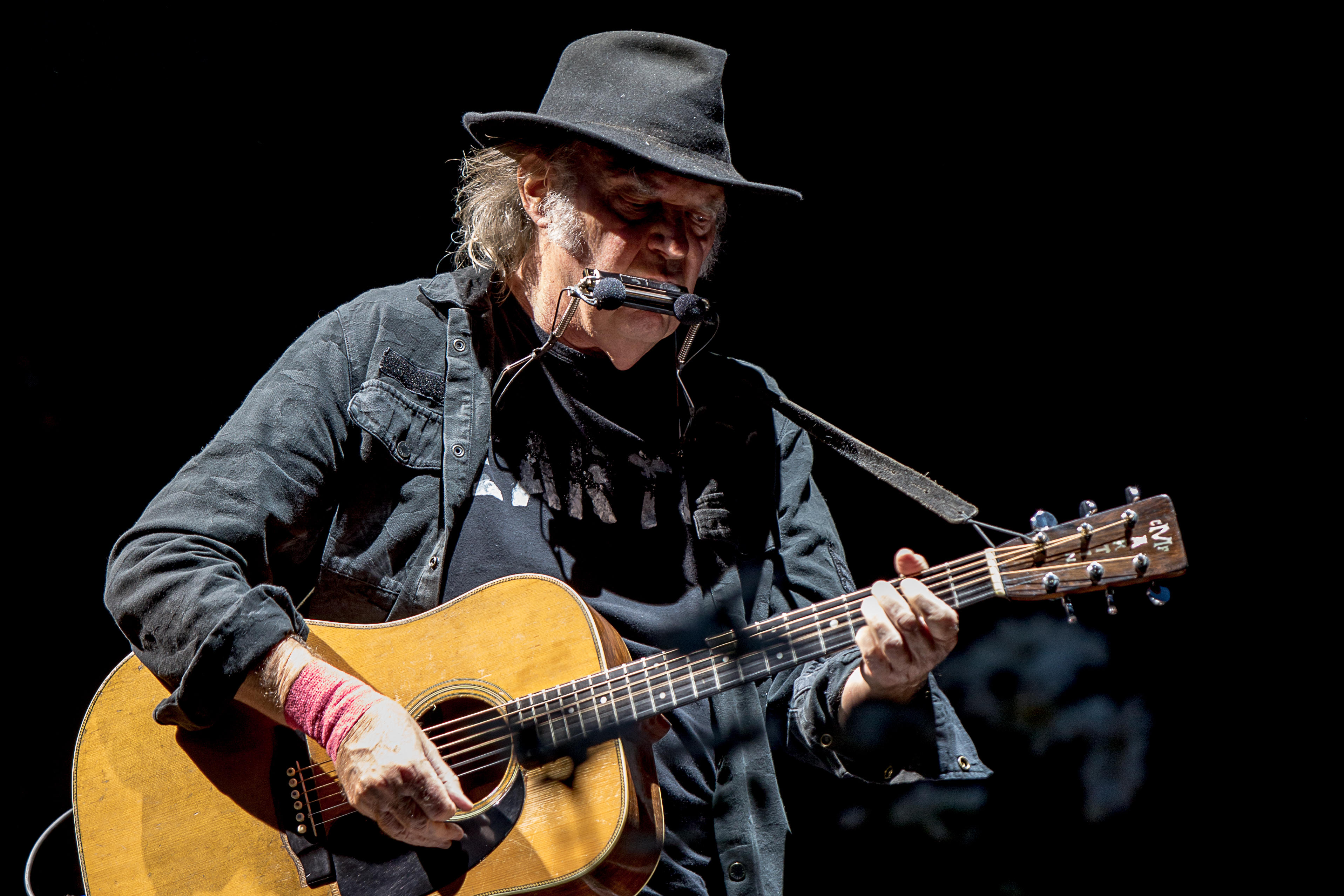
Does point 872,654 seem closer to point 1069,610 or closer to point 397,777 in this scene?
point 1069,610

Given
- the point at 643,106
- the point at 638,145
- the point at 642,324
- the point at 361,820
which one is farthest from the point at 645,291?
the point at 361,820

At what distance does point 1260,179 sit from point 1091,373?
59 centimetres

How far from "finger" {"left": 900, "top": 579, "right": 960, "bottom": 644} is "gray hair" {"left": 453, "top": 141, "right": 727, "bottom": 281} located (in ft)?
3.02

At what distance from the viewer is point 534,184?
2.29 m

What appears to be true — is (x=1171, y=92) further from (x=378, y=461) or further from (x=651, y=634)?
(x=378, y=461)

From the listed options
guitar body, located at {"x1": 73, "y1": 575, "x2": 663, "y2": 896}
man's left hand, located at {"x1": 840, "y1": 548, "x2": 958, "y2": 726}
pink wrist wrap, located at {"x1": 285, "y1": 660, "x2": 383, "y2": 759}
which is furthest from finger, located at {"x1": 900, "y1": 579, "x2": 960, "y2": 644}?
pink wrist wrap, located at {"x1": 285, "y1": 660, "x2": 383, "y2": 759}

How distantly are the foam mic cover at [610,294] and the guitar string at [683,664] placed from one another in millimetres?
741

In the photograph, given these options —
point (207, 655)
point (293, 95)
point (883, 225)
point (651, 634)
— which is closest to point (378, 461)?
point (207, 655)

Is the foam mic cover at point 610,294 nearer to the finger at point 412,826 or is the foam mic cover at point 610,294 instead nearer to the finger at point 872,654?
the finger at point 872,654

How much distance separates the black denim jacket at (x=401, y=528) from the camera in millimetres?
1729

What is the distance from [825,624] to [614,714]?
0.45m

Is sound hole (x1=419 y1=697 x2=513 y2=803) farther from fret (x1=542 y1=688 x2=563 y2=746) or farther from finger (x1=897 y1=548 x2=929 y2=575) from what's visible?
finger (x1=897 y1=548 x2=929 y2=575)

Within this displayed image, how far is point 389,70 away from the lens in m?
2.59

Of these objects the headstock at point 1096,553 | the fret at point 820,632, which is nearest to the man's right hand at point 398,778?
the fret at point 820,632
